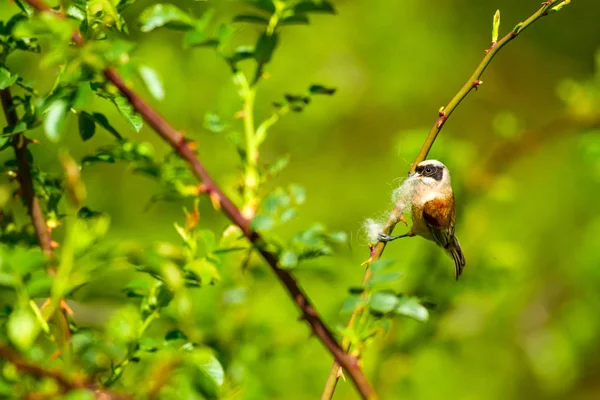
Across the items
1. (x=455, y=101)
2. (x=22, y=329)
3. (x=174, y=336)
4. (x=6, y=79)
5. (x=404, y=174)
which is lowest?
(x=404, y=174)

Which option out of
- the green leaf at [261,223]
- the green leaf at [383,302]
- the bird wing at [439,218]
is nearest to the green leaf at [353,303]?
the green leaf at [383,302]

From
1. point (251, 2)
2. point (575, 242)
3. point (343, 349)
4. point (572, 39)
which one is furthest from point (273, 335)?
point (572, 39)

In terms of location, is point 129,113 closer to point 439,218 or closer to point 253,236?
point 253,236

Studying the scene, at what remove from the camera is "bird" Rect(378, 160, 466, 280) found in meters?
0.90

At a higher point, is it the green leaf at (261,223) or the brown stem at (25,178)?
the green leaf at (261,223)

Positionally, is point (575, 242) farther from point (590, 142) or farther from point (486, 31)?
point (590, 142)

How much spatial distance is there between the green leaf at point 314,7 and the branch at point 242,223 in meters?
0.20

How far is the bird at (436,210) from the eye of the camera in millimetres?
903

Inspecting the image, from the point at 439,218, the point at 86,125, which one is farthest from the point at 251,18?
the point at 439,218

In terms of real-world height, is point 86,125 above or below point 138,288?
above

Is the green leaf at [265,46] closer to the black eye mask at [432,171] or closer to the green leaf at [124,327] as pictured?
the black eye mask at [432,171]

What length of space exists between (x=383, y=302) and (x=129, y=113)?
1.06ft

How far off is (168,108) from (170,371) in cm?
183

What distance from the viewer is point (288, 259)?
721 mm
